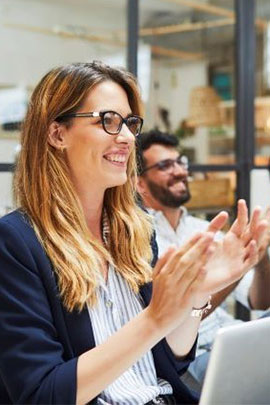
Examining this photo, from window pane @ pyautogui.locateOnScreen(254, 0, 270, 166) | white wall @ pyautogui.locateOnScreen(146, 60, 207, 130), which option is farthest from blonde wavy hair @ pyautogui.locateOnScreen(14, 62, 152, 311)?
white wall @ pyautogui.locateOnScreen(146, 60, 207, 130)

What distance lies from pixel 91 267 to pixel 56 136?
1.08ft

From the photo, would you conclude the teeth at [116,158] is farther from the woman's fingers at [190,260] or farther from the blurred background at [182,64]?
the blurred background at [182,64]

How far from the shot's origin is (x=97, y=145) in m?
1.39

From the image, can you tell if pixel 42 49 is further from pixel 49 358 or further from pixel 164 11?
pixel 49 358

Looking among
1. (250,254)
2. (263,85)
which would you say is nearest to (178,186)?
(250,254)

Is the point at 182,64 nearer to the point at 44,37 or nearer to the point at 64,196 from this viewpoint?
the point at 44,37

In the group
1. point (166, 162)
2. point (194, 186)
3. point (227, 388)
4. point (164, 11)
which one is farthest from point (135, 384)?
point (164, 11)

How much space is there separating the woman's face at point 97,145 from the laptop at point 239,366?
0.55 meters

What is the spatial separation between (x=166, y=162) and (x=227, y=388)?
5.76 ft

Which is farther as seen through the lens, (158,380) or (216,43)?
(216,43)

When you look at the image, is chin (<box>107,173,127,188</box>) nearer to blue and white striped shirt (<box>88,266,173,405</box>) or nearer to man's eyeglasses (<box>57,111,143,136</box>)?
man's eyeglasses (<box>57,111,143,136</box>)

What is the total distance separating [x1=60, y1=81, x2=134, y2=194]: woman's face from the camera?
140 cm

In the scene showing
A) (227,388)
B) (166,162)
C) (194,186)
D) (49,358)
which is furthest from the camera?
(194,186)

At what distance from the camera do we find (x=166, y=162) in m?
2.70
